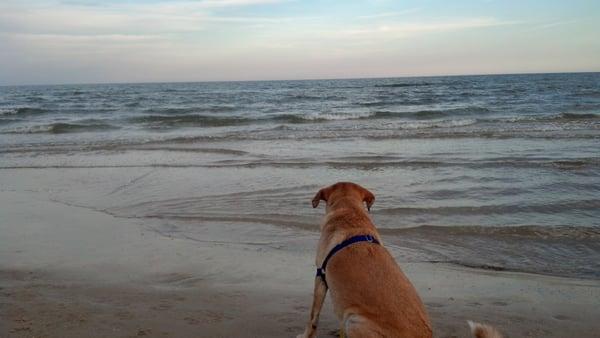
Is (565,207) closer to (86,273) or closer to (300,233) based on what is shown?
(300,233)

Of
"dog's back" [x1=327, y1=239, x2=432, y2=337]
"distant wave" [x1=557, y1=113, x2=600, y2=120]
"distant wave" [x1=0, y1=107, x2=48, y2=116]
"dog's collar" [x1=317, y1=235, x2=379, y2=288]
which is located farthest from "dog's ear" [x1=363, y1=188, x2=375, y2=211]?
"distant wave" [x1=0, y1=107, x2=48, y2=116]

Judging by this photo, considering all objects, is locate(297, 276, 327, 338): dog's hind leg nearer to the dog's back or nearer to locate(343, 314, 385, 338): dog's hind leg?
the dog's back

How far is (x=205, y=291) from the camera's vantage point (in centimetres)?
518

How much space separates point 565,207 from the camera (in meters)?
8.50

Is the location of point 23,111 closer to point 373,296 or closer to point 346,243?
point 346,243

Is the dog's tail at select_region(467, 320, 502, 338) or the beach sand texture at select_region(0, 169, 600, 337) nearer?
the dog's tail at select_region(467, 320, 502, 338)

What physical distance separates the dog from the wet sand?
2.72 feet

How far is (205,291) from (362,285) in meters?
2.22

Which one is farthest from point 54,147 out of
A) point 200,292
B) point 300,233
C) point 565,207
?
point 565,207

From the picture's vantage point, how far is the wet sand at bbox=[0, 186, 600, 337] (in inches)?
172

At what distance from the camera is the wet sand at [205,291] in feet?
14.3

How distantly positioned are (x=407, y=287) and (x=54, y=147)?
16815 millimetres

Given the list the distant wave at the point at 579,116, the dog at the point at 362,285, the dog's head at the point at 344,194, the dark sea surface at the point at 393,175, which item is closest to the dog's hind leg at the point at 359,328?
the dog at the point at 362,285

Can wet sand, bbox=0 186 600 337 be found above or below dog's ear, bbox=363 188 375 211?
below
